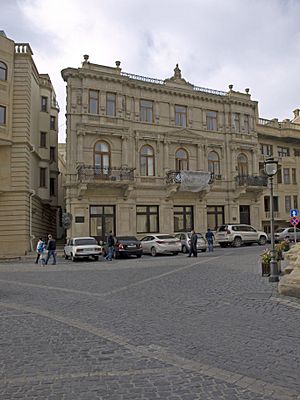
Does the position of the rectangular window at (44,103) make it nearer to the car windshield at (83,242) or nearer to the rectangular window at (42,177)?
the rectangular window at (42,177)

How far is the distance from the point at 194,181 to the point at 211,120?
7418mm

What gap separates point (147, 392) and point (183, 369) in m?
0.83

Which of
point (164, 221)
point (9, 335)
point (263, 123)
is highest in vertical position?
point (263, 123)

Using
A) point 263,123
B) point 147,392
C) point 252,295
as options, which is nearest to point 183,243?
point 252,295

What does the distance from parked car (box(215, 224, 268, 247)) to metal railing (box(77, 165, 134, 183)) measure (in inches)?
359

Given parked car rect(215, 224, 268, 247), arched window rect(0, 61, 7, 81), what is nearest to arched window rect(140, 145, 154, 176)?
parked car rect(215, 224, 268, 247)

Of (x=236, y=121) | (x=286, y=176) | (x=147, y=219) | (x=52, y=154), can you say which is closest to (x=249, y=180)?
(x=236, y=121)

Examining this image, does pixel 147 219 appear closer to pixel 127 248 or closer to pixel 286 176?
pixel 127 248

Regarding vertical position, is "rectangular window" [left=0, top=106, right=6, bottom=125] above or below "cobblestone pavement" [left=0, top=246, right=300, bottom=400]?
above

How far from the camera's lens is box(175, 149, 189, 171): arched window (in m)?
37.0

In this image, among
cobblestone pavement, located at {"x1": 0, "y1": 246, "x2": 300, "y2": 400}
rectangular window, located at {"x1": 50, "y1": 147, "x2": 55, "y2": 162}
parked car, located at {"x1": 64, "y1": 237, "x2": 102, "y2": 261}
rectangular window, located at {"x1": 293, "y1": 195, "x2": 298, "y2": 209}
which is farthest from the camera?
rectangular window, located at {"x1": 293, "y1": 195, "x2": 298, "y2": 209}

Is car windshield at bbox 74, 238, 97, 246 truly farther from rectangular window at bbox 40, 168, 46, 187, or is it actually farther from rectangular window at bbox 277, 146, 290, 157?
rectangular window at bbox 277, 146, 290, 157

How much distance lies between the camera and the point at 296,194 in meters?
46.1

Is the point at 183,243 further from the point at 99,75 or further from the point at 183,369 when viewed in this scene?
the point at 183,369
